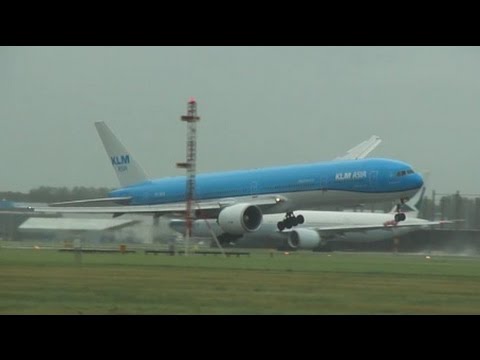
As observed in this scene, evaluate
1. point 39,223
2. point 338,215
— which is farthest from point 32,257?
point 338,215

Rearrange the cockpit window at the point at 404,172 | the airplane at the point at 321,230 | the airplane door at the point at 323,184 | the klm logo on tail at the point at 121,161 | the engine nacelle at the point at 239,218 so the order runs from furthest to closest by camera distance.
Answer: the klm logo on tail at the point at 121,161, the airplane at the point at 321,230, the engine nacelle at the point at 239,218, the airplane door at the point at 323,184, the cockpit window at the point at 404,172

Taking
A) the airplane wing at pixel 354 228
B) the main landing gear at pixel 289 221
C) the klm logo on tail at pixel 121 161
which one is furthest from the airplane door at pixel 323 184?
the klm logo on tail at pixel 121 161

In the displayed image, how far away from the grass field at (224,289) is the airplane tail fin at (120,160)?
136 ft

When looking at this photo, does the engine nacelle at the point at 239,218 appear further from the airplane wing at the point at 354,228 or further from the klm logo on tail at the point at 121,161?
the klm logo on tail at the point at 121,161

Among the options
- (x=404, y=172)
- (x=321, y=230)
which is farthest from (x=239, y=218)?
(x=321, y=230)

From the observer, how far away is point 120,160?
86.2 meters

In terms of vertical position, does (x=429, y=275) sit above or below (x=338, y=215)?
below

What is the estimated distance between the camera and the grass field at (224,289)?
82.6 feet

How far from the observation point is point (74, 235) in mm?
62094

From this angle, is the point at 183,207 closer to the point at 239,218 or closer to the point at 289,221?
the point at 239,218

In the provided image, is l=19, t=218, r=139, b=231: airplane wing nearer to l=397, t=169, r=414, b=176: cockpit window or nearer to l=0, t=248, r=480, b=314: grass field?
l=397, t=169, r=414, b=176: cockpit window

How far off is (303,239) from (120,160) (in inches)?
631
